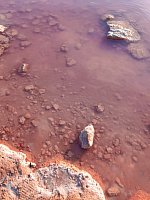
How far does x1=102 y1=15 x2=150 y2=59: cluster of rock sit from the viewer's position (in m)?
10.2

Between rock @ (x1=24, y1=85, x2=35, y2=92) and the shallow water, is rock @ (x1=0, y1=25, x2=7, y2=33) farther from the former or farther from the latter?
rock @ (x1=24, y1=85, x2=35, y2=92)

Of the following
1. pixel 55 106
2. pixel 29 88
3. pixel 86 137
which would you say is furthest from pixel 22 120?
pixel 86 137

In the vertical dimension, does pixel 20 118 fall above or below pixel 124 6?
below

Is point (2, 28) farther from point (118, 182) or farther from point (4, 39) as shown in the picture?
point (118, 182)

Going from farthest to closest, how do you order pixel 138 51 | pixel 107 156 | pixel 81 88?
pixel 138 51, pixel 81 88, pixel 107 156

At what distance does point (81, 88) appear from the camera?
9023 mm

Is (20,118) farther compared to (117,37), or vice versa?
(117,37)

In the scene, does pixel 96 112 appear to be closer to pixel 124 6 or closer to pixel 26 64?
pixel 26 64

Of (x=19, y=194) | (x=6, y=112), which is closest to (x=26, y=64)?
(x=6, y=112)

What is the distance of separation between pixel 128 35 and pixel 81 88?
3.12 m

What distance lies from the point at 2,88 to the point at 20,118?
129 centimetres

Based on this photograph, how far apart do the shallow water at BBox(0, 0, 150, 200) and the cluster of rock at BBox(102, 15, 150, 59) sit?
0.21m

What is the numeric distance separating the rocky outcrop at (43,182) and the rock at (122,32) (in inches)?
218

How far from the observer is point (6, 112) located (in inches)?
324
